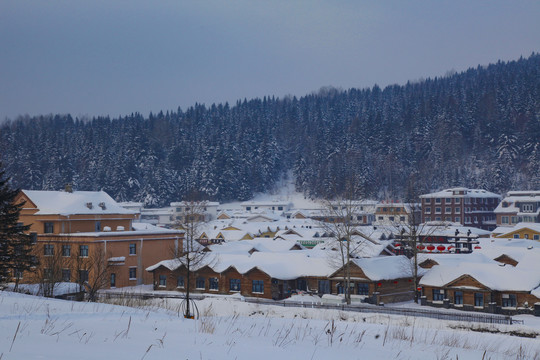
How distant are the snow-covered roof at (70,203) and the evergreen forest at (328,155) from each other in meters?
73.4

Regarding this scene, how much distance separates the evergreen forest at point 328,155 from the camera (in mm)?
136500

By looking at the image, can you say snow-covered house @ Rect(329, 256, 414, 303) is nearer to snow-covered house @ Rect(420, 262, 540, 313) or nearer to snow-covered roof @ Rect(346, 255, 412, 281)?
snow-covered roof @ Rect(346, 255, 412, 281)

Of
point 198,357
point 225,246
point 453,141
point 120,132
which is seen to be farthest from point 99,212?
point 120,132

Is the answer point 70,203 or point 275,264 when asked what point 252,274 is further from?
point 70,203

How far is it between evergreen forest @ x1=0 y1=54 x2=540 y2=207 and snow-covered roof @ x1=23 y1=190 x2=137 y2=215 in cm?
7339

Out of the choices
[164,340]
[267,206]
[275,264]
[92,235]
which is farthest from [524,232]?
[164,340]

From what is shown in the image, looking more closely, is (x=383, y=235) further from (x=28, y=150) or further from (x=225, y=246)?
(x=28, y=150)

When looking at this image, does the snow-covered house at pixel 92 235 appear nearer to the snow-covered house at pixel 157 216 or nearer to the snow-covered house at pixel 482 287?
the snow-covered house at pixel 482 287

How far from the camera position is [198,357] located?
6.51 metres

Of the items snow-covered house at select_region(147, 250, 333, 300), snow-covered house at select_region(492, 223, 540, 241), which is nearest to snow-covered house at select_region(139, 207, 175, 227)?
snow-covered house at select_region(492, 223, 540, 241)

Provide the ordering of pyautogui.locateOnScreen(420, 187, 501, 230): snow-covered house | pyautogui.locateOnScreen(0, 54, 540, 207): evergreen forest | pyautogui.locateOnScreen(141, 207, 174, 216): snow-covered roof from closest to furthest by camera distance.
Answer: pyautogui.locateOnScreen(420, 187, 501, 230): snow-covered house < pyautogui.locateOnScreen(141, 207, 174, 216): snow-covered roof < pyautogui.locateOnScreen(0, 54, 540, 207): evergreen forest

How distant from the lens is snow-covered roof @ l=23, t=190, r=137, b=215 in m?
53.6

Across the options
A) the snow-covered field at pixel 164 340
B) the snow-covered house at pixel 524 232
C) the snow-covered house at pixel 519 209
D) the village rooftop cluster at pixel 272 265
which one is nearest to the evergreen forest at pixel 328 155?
the snow-covered house at pixel 519 209

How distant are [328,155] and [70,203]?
108897 mm
